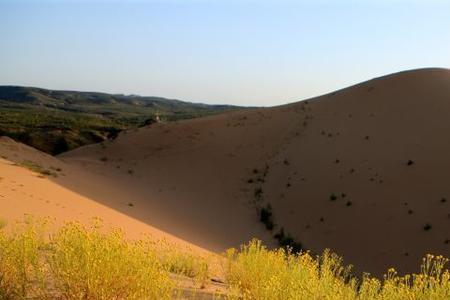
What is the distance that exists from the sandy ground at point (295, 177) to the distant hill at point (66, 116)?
9702 mm

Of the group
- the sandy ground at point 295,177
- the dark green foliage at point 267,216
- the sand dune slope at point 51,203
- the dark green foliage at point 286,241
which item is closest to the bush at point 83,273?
the sand dune slope at point 51,203

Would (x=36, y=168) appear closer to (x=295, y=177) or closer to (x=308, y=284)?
(x=295, y=177)

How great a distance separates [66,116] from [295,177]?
61.8 m

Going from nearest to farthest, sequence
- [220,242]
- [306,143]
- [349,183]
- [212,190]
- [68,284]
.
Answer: [68,284]
[220,242]
[349,183]
[212,190]
[306,143]

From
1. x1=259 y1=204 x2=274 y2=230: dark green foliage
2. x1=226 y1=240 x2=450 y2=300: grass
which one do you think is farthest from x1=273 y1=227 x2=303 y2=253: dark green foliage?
x1=226 y1=240 x2=450 y2=300: grass

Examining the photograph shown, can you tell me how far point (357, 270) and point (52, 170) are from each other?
10464 millimetres

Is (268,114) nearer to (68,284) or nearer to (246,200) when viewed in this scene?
(246,200)

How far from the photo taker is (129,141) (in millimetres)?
25922

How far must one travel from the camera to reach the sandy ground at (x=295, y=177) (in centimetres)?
1295

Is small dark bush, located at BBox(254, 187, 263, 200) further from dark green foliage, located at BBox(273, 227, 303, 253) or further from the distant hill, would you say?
the distant hill

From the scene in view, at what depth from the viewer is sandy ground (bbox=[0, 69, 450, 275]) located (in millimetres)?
12953

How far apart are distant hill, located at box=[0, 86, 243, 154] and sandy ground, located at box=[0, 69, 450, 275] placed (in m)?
9.70

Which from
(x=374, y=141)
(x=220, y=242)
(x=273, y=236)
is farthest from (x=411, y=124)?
(x=220, y=242)

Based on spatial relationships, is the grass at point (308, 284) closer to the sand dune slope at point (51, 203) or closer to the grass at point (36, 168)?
the sand dune slope at point (51, 203)
